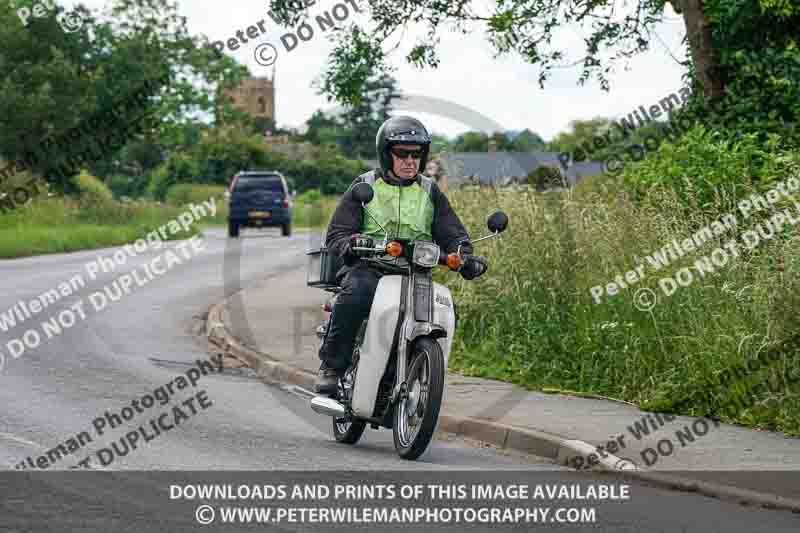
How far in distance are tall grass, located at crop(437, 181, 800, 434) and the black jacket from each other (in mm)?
2468

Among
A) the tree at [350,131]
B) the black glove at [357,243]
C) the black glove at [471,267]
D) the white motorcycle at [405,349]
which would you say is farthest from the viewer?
the tree at [350,131]

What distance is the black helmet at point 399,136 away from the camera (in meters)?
9.41

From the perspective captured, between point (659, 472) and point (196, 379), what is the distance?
20.3ft

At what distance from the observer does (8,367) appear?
1394 centimetres

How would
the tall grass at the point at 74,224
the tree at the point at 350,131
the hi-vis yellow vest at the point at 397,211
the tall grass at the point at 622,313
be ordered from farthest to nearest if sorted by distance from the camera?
the tree at the point at 350,131, the tall grass at the point at 74,224, the tall grass at the point at 622,313, the hi-vis yellow vest at the point at 397,211

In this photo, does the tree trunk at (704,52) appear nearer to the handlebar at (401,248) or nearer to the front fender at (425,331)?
the handlebar at (401,248)

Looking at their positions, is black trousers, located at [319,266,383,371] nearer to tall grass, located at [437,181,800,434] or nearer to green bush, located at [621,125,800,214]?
tall grass, located at [437,181,800,434]

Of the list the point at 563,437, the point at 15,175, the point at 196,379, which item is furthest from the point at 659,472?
the point at 15,175

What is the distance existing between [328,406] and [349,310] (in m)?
0.74

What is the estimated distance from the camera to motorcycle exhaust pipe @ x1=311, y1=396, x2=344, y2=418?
31.6 feet

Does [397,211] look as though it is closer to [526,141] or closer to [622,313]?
[622,313]

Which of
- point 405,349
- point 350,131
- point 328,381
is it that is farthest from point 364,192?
point 350,131

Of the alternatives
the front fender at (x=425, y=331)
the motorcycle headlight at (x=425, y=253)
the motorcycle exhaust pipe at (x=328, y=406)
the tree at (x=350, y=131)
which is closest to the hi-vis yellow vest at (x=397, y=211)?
the motorcycle headlight at (x=425, y=253)

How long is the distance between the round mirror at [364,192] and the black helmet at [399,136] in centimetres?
40
